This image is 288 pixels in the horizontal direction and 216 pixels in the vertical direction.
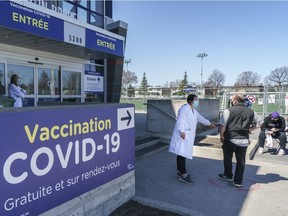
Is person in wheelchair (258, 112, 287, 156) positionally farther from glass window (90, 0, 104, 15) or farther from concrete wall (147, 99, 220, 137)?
glass window (90, 0, 104, 15)

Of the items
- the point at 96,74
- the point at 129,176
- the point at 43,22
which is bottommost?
the point at 129,176

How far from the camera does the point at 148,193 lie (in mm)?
4715

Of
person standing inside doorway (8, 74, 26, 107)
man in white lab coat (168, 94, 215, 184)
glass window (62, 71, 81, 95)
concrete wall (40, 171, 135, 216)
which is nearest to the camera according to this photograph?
concrete wall (40, 171, 135, 216)

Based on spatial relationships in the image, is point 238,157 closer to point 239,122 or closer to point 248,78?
point 239,122

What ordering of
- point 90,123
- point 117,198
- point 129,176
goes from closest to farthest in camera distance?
point 90,123, point 117,198, point 129,176

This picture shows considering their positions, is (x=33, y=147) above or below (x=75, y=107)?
below

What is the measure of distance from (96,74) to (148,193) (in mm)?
8258

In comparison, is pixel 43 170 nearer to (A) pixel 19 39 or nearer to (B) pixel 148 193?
(B) pixel 148 193

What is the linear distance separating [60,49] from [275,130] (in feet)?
24.2

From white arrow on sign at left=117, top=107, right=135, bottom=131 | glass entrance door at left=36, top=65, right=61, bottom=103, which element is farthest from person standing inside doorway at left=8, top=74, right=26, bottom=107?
white arrow on sign at left=117, top=107, right=135, bottom=131

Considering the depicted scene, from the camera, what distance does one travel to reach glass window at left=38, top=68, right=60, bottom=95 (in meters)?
9.02

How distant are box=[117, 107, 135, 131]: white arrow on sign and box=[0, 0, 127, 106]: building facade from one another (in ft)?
13.0

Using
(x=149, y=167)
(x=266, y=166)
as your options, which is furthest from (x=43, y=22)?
(x=266, y=166)

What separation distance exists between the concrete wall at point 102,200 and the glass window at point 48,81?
6.11 meters
